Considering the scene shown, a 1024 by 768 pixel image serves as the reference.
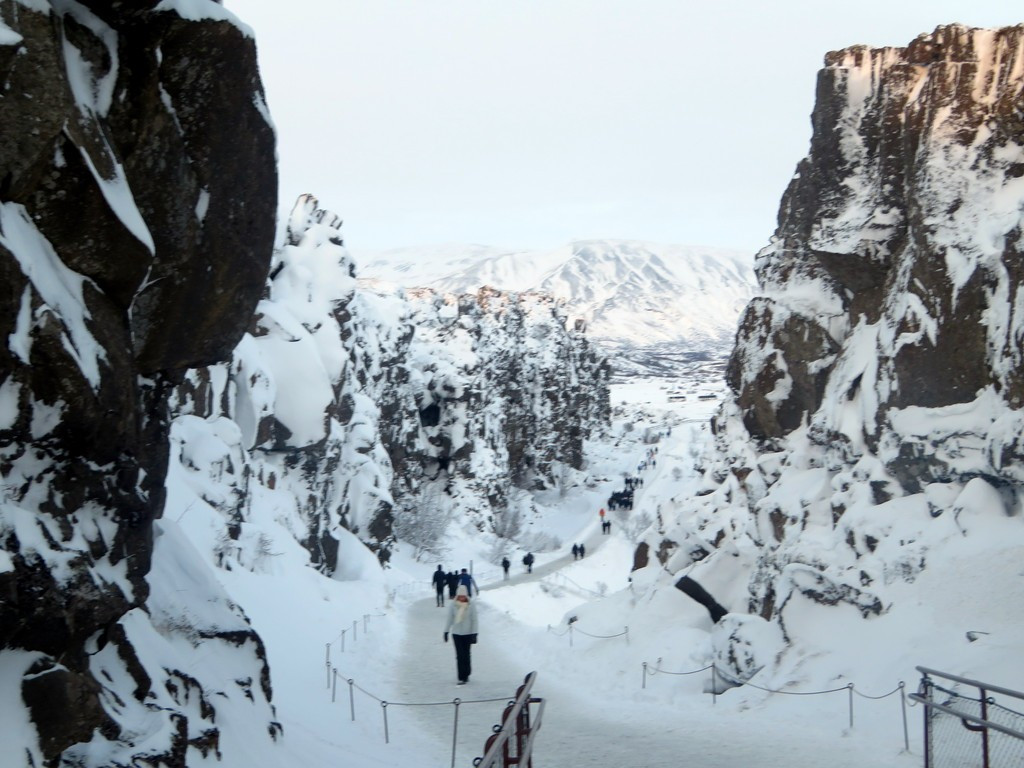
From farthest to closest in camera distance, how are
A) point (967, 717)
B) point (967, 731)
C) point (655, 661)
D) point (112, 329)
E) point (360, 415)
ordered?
point (360, 415) → point (655, 661) → point (967, 731) → point (967, 717) → point (112, 329)

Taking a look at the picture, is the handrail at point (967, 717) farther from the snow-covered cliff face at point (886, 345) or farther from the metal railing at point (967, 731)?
the snow-covered cliff face at point (886, 345)

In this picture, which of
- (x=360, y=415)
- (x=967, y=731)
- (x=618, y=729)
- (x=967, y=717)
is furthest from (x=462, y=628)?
(x=360, y=415)

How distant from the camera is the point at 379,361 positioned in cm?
4709

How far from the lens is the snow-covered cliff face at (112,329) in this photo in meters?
5.62

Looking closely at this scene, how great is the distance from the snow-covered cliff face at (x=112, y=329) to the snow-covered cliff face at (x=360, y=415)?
8505 mm

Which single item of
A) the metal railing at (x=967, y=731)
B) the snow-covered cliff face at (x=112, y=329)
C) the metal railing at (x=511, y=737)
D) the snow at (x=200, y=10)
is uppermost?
the snow at (x=200, y=10)

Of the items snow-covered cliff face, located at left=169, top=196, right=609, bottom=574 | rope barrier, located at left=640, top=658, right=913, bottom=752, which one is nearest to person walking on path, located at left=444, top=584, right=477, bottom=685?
rope barrier, located at left=640, top=658, right=913, bottom=752

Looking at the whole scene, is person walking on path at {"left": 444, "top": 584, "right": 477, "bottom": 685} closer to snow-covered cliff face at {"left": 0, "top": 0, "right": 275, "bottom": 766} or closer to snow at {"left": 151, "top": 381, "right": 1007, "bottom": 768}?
snow at {"left": 151, "top": 381, "right": 1007, "bottom": 768}

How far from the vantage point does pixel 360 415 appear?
3878cm

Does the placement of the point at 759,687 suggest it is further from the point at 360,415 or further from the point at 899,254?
the point at 360,415

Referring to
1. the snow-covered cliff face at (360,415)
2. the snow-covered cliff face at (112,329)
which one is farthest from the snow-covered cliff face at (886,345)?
the snow-covered cliff face at (360,415)

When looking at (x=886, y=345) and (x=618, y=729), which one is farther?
(x=886, y=345)

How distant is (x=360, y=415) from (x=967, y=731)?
1260 inches

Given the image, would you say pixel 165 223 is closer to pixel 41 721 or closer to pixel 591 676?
pixel 41 721
